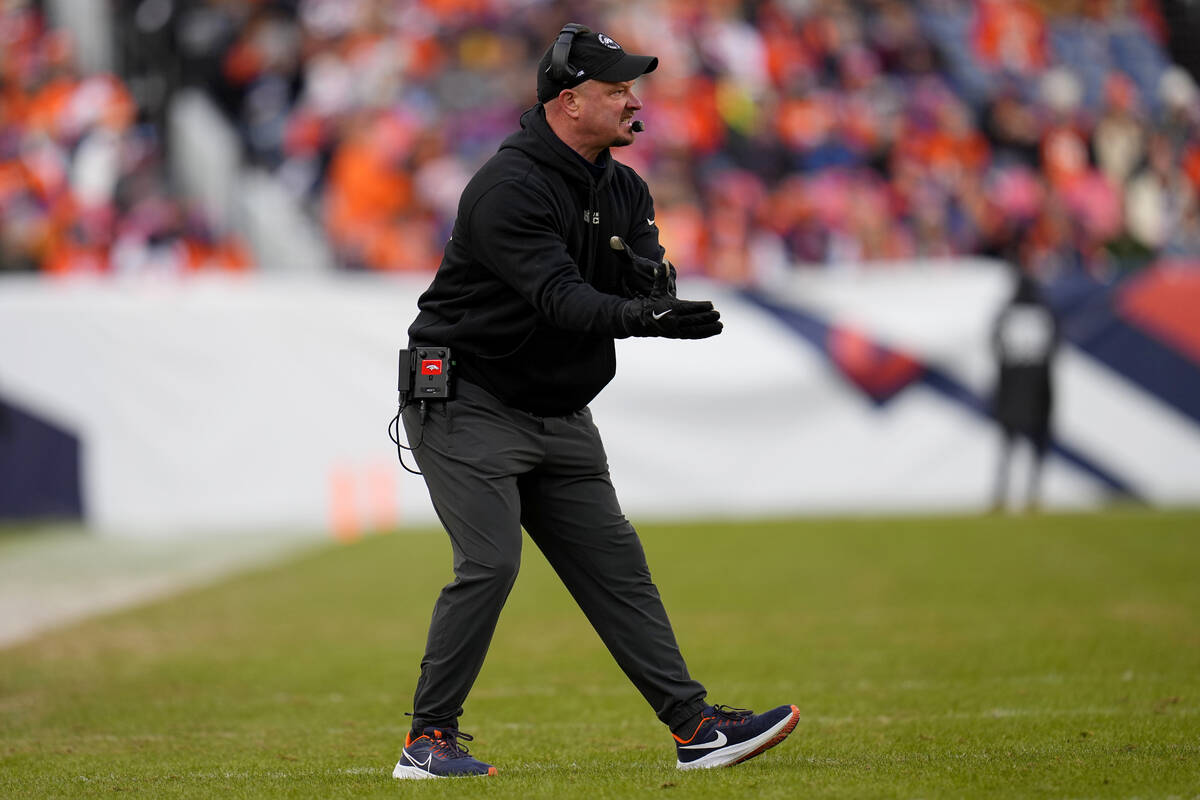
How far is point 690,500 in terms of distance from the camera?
15281mm

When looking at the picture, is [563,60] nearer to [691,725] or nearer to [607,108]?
[607,108]

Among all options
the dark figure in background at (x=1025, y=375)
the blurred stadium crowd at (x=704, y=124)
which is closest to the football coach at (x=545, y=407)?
the dark figure in background at (x=1025, y=375)

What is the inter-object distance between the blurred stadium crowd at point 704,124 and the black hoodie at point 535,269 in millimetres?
12032

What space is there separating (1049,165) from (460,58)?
6775mm

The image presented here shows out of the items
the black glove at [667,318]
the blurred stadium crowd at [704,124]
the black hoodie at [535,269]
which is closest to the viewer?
the black glove at [667,318]

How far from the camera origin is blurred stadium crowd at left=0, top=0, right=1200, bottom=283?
57.6 feet

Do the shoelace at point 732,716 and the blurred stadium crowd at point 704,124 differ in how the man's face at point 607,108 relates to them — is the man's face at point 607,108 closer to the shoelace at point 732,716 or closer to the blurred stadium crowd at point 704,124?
the shoelace at point 732,716

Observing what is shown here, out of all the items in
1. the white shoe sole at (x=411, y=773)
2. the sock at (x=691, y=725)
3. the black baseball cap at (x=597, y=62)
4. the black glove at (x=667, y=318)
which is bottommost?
the white shoe sole at (x=411, y=773)

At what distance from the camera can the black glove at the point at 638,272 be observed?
464 centimetres

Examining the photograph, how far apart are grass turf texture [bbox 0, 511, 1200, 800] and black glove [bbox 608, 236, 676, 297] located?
139 centimetres

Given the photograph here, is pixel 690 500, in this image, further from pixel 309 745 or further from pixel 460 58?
pixel 309 745

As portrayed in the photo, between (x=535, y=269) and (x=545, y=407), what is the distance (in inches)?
19.6

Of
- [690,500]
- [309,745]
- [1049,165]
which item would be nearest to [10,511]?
[690,500]

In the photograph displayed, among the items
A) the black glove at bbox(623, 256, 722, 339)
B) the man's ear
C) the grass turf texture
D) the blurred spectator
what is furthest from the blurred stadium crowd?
the black glove at bbox(623, 256, 722, 339)
